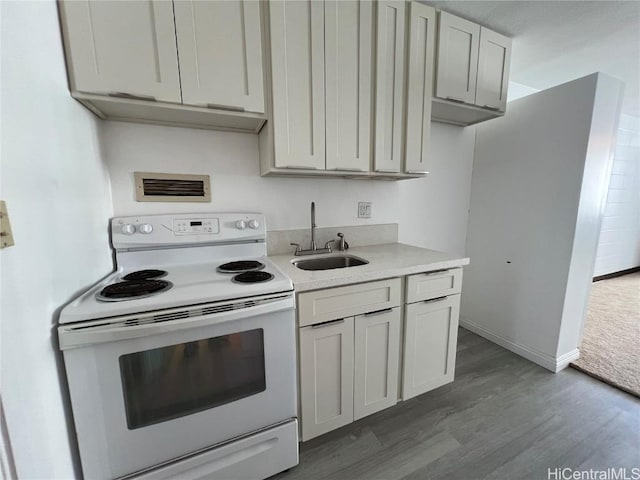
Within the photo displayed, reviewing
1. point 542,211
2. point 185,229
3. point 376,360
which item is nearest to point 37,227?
point 185,229

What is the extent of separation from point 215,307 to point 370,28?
1642 millimetres

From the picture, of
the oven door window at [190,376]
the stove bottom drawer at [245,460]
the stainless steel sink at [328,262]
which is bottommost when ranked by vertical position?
the stove bottom drawer at [245,460]

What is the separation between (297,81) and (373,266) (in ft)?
3.41

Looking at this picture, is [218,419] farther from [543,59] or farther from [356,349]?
[543,59]

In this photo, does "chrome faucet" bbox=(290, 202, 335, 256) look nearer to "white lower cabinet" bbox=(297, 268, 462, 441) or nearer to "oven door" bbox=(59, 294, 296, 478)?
"white lower cabinet" bbox=(297, 268, 462, 441)

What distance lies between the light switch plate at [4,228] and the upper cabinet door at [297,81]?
0.94 metres

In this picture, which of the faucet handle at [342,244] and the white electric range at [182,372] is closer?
the white electric range at [182,372]

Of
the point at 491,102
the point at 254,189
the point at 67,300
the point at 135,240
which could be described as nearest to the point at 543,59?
the point at 491,102

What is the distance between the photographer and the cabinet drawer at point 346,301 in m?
1.19

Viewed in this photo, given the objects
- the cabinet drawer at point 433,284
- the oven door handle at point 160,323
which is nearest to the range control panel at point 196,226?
the oven door handle at point 160,323

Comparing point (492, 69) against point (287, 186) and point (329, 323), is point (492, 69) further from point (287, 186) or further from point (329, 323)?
point (329, 323)

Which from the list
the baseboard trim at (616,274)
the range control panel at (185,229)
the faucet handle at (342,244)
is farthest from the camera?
the baseboard trim at (616,274)

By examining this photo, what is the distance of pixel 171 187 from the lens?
143 cm

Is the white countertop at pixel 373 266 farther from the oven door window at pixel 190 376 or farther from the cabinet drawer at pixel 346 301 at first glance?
the oven door window at pixel 190 376
